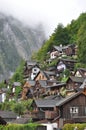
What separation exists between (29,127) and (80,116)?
455 inches

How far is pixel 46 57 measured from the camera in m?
131

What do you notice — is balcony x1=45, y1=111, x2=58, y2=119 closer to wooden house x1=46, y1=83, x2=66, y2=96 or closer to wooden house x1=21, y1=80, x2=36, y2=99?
wooden house x1=46, y1=83, x2=66, y2=96

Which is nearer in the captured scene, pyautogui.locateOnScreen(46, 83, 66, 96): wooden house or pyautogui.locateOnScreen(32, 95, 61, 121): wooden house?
pyautogui.locateOnScreen(32, 95, 61, 121): wooden house

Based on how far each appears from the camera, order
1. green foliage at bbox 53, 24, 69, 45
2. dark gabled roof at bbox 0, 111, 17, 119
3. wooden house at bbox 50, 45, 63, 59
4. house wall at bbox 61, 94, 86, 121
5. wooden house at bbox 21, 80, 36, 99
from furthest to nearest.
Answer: green foliage at bbox 53, 24, 69, 45, wooden house at bbox 50, 45, 63, 59, wooden house at bbox 21, 80, 36, 99, dark gabled roof at bbox 0, 111, 17, 119, house wall at bbox 61, 94, 86, 121

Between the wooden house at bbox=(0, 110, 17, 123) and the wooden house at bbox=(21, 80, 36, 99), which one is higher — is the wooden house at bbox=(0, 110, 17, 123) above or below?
below

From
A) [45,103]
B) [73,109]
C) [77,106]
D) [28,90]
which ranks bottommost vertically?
[73,109]

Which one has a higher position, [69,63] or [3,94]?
[69,63]

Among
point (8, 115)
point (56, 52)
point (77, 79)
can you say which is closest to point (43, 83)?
point (77, 79)

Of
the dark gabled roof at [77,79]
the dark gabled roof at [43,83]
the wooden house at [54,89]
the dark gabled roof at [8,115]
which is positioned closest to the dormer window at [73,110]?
the dark gabled roof at [8,115]

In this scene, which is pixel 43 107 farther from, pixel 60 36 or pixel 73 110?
pixel 60 36

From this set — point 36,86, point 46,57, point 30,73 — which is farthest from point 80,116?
point 46,57

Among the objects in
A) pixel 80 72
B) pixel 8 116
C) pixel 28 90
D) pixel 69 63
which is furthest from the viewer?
pixel 69 63

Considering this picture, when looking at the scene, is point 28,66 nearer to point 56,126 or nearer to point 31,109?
point 31,109

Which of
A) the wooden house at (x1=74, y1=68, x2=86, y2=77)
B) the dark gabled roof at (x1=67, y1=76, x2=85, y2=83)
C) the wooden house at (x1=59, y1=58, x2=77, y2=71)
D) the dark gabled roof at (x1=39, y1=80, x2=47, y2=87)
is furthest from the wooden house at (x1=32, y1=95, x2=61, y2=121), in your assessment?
the wooden house at (x1=59, y1=58, x2=77, y2=71)
